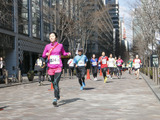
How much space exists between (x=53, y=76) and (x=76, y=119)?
6.85 feet

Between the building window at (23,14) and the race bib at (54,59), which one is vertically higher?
the building window at (23,14)

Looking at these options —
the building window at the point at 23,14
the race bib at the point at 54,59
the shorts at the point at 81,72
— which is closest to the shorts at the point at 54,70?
the race bib at the point at 54,59

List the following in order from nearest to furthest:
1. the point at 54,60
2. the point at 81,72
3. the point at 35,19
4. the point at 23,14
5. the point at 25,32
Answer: the point at 54,60 < the point at 81,72 < the point at 23,14 < the point at 25,32 < the point at 35,19

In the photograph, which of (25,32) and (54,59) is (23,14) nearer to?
(25,32)

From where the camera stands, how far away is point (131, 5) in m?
22.6

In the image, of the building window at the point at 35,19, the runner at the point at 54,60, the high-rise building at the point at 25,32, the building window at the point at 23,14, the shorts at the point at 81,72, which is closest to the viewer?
the runner at the point at 54,60

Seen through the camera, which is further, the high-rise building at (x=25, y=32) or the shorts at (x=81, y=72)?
the high-rise building at (x=25, y=32)

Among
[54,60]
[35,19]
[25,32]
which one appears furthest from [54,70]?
[35,19]

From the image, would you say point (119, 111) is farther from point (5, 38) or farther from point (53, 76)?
point (5, 38)

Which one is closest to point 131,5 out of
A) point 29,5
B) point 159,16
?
point 159,16

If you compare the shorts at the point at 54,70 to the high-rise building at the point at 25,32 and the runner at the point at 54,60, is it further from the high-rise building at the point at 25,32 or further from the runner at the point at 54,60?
the high-rise building at the point at 25,32

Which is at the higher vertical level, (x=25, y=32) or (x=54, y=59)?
(x=25, y=32)

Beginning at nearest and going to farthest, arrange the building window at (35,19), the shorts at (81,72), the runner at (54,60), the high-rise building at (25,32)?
1. the runner at (54,60)
2. the shorts at (81,72)
3. the high-rise building at (25,32)
4. the building window at (35,19)

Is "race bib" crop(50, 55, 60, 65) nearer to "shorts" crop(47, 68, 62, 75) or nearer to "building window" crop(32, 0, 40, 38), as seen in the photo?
"shorts" crop(47, 68, 62, 75)
